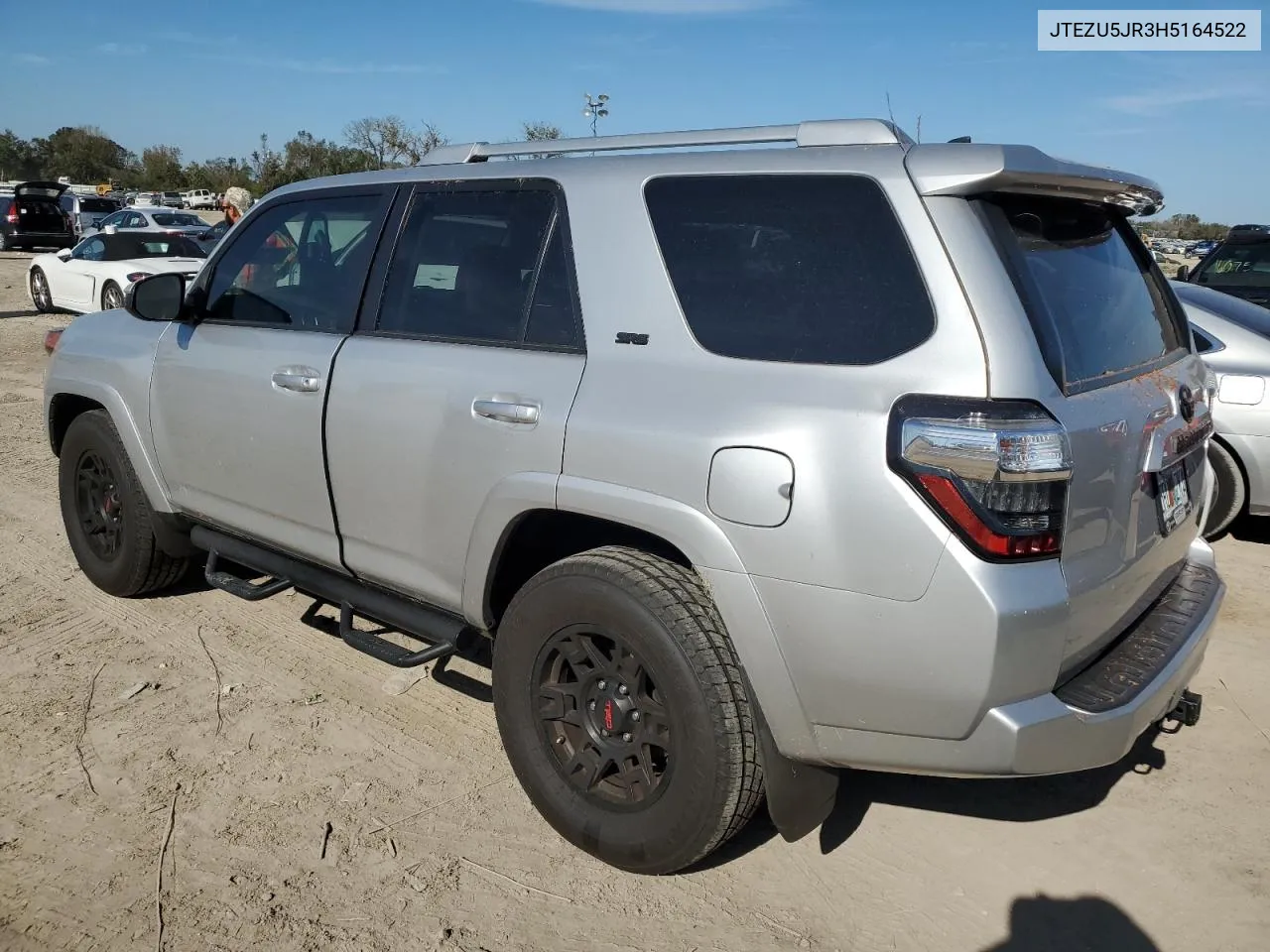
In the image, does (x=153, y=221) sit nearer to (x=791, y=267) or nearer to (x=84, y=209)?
(x=84, y=209)

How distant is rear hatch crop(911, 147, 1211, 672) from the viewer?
2.32 meters

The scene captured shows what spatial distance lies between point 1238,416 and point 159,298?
17.8ft

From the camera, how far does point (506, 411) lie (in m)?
2.96

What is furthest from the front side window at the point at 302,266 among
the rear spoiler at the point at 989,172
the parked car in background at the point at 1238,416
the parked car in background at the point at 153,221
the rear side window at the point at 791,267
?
the parked car in background at the point at 153,221

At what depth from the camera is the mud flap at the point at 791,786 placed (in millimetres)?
2562

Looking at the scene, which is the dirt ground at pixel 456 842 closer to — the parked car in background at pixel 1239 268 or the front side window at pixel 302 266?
the front side window at pixel 302 266

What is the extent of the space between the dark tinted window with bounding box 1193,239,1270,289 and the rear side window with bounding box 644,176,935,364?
8.33m

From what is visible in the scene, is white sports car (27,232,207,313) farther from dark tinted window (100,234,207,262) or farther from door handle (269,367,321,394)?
door handle (269,367,321,394)

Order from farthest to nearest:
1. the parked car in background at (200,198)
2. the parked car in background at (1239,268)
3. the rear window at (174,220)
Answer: the parked car in background at (200,198) < the rear window at (174,220) < the parked car in background at (1239,268)

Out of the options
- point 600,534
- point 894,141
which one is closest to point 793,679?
point 600,534

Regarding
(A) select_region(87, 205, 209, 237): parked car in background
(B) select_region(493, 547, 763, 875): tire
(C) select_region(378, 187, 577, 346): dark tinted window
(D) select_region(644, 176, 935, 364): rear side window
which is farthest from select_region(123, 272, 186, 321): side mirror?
(A) select_region(87, 205, 209, 237): parked car in background

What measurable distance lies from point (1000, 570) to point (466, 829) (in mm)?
1804

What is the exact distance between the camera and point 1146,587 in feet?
9.12

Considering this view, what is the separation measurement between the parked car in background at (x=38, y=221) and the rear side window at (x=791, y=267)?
94.3 feet
